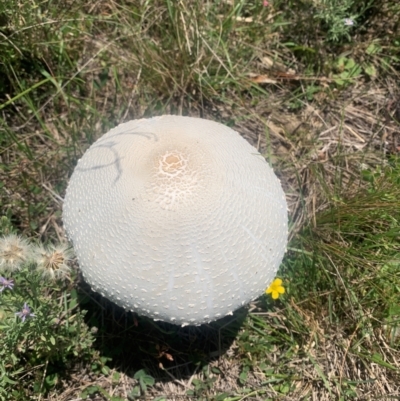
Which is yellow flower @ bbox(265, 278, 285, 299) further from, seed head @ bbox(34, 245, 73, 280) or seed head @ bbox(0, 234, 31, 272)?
seed head @ bbox(0, 234, 31, 272)

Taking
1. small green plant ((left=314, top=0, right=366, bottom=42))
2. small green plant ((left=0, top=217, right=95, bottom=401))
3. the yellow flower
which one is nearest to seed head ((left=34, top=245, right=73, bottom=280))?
small green plant ((left=0, top=217, right=95, bottom=401))

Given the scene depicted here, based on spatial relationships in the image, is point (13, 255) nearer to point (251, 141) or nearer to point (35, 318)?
point (35, 318)

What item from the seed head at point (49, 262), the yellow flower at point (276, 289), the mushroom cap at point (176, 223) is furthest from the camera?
the yellow flower at point (276, 289)

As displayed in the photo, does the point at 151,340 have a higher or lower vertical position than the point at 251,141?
lower

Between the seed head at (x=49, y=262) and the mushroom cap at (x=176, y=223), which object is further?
the seed head at (x=49, y=262)

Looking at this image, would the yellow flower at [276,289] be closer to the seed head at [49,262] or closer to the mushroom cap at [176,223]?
the mushroom cap at [176,223]

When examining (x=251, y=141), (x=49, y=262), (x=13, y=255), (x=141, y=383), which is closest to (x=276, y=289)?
(x=141, y=383)

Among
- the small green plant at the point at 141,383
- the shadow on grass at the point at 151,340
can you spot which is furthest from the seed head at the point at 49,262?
the small green plant at the point at 141,383

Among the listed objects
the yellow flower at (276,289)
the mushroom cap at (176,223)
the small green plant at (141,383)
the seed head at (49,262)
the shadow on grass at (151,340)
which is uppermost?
the mushroom cap at (176,223)
